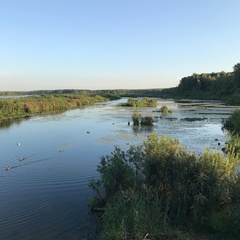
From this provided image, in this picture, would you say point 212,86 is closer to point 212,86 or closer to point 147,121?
point 212,86

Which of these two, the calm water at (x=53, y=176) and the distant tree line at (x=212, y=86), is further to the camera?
the distant tree line at (x=212, y=86)

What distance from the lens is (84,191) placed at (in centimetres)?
1348

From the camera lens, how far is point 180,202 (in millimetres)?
9227

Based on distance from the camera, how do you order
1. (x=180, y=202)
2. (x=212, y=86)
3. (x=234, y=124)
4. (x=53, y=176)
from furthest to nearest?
(x=212, y=86) < (x=234, y=124) < (x=53, y=176) < (x=180, y=202)

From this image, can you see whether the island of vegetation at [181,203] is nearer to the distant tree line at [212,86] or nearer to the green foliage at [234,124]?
the green foliage at [234,124]

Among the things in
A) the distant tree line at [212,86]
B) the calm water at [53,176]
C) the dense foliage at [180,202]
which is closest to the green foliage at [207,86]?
the distant tree line at [212,86]

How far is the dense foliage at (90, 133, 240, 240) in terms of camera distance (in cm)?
824

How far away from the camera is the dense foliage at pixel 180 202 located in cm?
824

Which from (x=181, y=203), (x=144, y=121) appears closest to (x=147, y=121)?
(x=144, y=121)

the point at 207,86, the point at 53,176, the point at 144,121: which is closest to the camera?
the point at 53,176

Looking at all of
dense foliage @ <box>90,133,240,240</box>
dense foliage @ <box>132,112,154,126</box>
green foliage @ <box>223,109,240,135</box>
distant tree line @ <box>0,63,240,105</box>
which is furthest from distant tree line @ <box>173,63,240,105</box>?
dense foliage @ <box>90,133,240,240</box>

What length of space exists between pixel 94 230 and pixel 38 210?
3109 mm

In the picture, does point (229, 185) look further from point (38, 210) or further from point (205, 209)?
point (38, 210)

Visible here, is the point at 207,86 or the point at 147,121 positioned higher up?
the point at 207,86
